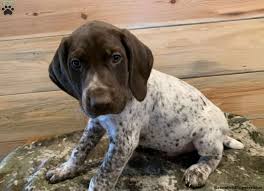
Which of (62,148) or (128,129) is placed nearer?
(128,129)

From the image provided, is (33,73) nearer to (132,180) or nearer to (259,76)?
(132,180)

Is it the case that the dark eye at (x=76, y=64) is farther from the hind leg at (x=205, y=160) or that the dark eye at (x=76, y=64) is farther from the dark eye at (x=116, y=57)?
the hind leg at (x=205, y=160)

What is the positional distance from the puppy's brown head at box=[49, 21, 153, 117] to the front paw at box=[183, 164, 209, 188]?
496mm

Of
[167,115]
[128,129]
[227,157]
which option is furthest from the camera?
[227,157]

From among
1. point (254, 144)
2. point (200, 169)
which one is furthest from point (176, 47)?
point (200, 169)

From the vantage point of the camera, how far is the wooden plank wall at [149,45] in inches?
113

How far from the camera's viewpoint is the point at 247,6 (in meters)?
2.93

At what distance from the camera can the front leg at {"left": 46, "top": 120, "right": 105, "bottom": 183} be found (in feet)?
7.26

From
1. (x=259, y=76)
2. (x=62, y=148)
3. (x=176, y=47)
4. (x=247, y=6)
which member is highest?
(x=247, y=6)

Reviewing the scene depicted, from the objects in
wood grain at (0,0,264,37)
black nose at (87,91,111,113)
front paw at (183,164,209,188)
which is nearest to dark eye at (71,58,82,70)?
black nose at (87,91,111,113)

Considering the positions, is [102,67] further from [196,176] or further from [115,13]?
[115,13]

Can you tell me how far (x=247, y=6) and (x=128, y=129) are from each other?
1320mm

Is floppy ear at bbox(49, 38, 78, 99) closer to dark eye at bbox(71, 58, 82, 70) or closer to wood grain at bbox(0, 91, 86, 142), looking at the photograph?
dark eye at bbox(71, 58, 82, 70)

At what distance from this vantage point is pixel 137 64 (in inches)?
74.8
